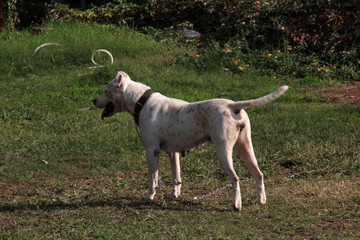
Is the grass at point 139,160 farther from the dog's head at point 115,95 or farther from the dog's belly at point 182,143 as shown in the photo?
the dog's head at point 115,95

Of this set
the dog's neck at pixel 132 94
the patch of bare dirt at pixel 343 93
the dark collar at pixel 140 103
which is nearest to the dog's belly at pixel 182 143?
the dark collar at pixel 140 103

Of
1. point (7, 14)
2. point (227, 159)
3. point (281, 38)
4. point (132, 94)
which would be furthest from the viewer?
point (7, 14)

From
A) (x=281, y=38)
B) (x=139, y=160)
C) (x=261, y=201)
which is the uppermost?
(x=261, y=201)

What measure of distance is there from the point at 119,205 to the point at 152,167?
56 cm

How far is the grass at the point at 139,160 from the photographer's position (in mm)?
5023

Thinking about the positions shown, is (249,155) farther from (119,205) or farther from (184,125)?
(119,205)

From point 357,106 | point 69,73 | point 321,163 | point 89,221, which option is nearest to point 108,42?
point 69,73

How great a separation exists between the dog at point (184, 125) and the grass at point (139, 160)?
42cm

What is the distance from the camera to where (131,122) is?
8930mm

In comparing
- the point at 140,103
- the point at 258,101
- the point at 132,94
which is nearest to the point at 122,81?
the point at 132,94

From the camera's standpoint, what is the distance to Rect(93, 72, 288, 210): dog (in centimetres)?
513

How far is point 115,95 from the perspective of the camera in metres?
5.92

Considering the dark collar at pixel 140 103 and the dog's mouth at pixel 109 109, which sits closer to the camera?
the dark collar at pixel 140 103

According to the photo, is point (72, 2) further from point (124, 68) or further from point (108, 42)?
point (124, 68)
